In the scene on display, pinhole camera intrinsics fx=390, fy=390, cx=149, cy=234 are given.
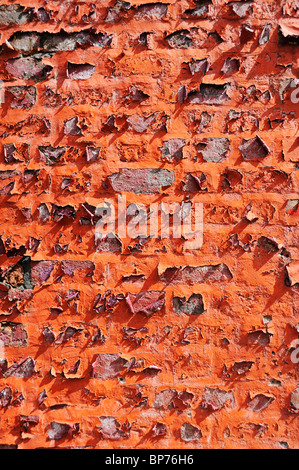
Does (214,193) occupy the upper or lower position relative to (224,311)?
upper

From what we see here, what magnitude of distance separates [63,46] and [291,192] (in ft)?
3.67

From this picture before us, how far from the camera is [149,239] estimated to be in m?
1.60

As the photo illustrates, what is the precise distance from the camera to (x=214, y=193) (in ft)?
5.25

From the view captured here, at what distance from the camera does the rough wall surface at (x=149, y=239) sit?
1.58 m

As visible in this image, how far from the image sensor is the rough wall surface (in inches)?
62.4

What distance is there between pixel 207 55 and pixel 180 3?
24cm

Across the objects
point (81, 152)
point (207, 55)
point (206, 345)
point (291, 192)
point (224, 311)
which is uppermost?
point (207, 55)

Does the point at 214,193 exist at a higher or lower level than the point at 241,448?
higher

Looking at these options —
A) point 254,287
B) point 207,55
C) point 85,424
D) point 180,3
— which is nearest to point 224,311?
point 254,287

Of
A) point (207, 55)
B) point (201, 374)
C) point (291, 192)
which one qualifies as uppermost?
point (207, 55)

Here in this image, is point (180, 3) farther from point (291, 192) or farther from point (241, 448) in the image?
point (241, 448)
